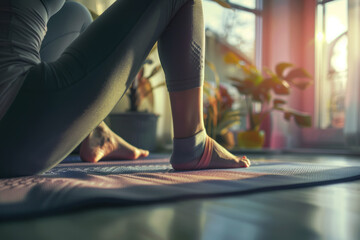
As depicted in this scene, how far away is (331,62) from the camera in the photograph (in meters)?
3.17

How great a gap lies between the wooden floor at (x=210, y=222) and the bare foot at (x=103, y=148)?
0.87 m

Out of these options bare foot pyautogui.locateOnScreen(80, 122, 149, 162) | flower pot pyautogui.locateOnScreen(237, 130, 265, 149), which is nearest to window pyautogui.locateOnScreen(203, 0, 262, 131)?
flower pot pyautogui.locateOnScreen(237, 130, 265, 149)

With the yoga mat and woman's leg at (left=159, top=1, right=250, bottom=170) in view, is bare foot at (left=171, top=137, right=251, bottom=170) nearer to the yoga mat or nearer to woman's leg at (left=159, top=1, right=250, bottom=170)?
woman's leg at (left=159, top=1, right=250, bottom=170)

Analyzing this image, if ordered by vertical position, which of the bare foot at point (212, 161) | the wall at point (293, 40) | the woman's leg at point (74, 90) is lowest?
the bare foot at point (212, 161)

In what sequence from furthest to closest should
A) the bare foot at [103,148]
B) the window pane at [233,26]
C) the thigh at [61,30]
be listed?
the window pane at [233,26] → the bare foot at [103,148] → the thigh at [61,30]

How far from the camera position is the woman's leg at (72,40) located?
3.74ft

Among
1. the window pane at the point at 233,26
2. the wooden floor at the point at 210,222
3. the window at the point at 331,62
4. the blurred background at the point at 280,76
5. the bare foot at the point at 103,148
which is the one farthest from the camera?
the window pane at the point at 233,26

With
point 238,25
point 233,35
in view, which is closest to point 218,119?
point 233,35

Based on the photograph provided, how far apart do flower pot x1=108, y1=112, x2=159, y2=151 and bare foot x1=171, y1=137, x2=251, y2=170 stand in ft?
4.54

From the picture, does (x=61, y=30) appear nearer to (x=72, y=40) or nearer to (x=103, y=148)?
(x=72, y=40)

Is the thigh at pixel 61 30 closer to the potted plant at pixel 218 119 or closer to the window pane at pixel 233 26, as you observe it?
the potted plant at pixel 218 119

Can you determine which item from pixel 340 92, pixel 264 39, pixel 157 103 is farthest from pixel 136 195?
pixel 264 39

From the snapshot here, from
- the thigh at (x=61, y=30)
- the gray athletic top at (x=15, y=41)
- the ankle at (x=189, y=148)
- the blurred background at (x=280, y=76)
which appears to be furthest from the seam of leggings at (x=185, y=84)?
the blurred background at (x=280, y=76)

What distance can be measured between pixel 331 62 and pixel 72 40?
2.71 metres
